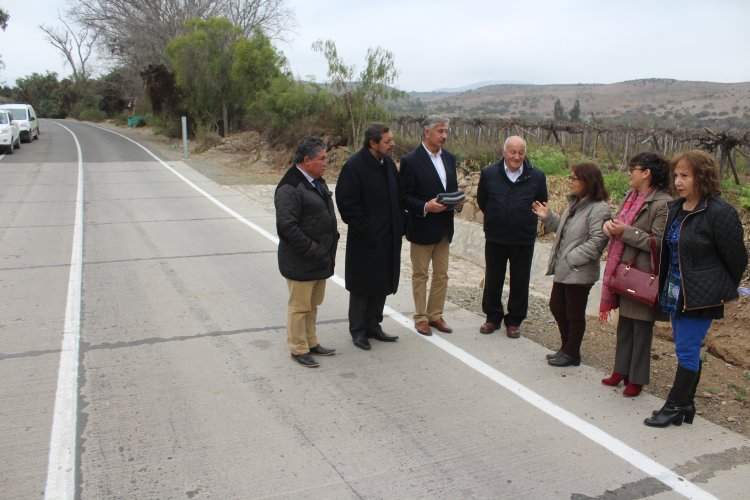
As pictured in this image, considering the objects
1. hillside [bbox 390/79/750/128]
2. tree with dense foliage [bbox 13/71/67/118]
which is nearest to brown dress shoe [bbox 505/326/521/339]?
hillside [bbox 390/79/750/128]

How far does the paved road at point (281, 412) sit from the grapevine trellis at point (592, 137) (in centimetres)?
843

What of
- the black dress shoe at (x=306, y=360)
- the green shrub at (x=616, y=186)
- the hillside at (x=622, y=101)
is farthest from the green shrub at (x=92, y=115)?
the black dress shoe at (x=306, y=360)

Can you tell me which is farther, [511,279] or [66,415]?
[511,279]

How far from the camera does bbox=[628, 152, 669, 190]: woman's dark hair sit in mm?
4617

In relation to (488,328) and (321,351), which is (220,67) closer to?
(488,328)

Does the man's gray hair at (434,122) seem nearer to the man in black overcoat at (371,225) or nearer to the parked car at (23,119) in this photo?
the man in black overcoat at (371,225)

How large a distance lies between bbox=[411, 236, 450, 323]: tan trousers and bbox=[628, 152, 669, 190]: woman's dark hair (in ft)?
6.23

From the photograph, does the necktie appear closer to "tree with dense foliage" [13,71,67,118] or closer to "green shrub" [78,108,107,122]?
"green shrub" [78,108,107,122]

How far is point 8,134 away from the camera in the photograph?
969 inches

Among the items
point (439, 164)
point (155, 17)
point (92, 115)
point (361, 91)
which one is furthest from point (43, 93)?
point (439, 164)

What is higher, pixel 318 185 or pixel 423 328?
pixel 318 185

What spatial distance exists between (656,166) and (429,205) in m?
1.86

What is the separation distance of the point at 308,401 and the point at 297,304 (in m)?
0.90

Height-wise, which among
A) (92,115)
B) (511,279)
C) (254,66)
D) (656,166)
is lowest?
(511,279)
